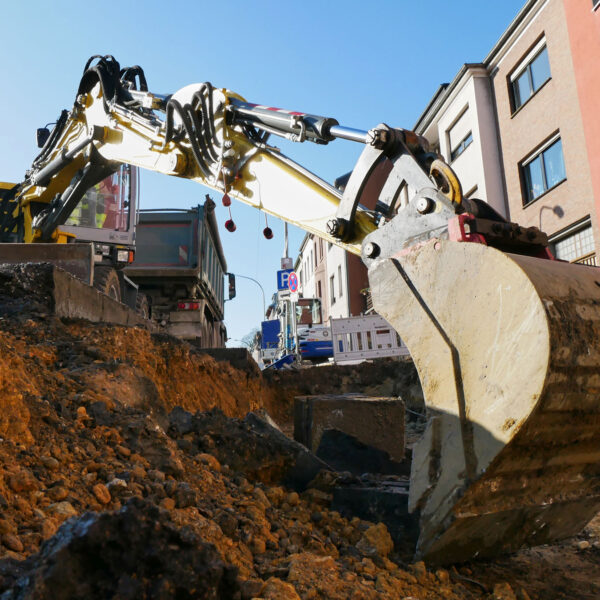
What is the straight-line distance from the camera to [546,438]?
218cm

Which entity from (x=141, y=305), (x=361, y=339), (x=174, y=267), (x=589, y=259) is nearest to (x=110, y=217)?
(x=141, y=305)

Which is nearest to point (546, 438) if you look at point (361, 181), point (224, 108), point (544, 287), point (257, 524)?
point (544, 287)

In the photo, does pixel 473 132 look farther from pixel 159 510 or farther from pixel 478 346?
pixel 159 510

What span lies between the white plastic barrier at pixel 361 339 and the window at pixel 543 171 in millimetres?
4943

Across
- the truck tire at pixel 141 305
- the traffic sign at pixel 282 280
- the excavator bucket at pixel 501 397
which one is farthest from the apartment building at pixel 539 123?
the excavator bucket at pixel 501 397

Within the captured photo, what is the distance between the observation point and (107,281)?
7.68 meters

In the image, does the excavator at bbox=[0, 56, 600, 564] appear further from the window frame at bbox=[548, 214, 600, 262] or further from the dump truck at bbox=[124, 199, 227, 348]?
the window frame at bbox=[548, 214, 600, 262]

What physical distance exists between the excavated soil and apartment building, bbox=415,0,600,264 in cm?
955

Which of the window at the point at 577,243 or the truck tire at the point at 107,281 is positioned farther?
the window at the point at 577,243

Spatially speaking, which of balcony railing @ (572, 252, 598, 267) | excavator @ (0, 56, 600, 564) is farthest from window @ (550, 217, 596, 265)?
excavator @ (0, 56, 600, 564)

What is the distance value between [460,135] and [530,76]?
304 cm

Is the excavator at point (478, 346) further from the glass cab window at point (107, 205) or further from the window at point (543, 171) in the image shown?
the window at point (543, 171)

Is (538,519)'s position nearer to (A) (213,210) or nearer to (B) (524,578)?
(B) (524,578)

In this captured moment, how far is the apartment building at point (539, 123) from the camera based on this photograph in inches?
437
